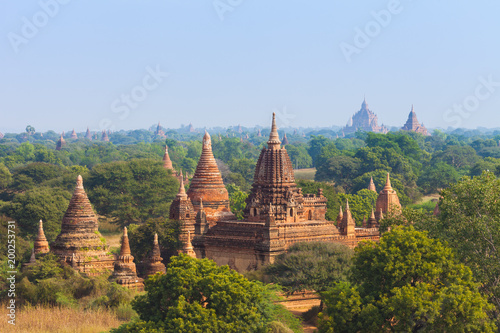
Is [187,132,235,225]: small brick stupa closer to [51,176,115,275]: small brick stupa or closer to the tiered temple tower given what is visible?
the tiered temple tower

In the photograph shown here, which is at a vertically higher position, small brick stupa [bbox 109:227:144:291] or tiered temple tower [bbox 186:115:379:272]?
tiered temple tower [bbox 186:115:379:272]

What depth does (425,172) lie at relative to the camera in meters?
125

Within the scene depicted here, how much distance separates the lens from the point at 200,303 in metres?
33.6

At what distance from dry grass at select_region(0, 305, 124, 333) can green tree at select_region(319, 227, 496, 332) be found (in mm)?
9576

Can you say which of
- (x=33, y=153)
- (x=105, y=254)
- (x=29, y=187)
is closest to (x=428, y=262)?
(x=105, y=254)

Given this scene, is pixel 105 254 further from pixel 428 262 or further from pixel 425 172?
pixel 425 172

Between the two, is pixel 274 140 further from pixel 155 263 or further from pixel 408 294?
pixel 408 294

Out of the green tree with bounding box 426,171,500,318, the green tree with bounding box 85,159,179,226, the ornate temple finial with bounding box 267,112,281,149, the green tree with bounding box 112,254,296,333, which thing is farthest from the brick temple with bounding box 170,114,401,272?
the green tree with bounding box 85,159,179,226

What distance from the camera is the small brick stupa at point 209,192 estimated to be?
5808 centimetres

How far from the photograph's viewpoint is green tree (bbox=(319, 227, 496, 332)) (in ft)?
104

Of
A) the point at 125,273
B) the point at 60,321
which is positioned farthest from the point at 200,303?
the point at 125,273

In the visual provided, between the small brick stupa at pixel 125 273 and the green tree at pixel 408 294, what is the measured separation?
42.9 feet

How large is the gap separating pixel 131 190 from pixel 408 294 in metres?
53.9

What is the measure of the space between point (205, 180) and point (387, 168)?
64.8 metres
